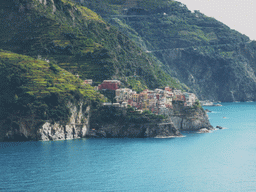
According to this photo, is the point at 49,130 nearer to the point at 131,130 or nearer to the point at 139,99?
the point at 131,130

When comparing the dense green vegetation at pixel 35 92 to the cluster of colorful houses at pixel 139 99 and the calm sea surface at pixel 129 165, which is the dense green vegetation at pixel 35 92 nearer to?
the calm sea surface at pixel 129 165

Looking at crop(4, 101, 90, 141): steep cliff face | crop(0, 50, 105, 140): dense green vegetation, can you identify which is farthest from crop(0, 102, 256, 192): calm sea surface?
crop(0, 50, 105, 140): dense green vegetation

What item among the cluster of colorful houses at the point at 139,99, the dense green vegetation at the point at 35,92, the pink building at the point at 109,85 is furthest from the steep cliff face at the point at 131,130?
the pink building at the point at 109,85

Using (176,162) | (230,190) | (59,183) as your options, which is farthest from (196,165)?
(59,183)

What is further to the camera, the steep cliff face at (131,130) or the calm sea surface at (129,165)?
Result: the steep cliff face at (131,130)

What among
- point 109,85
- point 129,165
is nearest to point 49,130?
point 129,165
